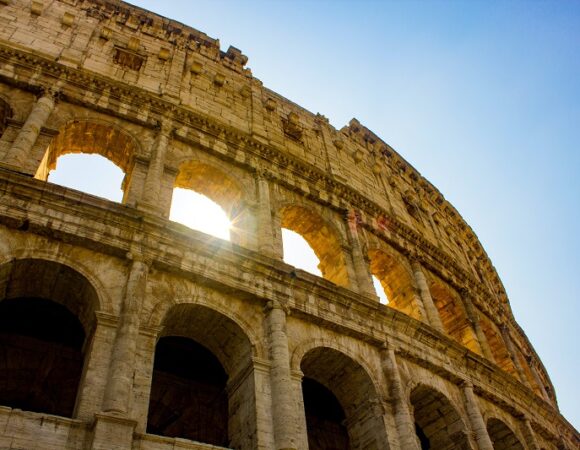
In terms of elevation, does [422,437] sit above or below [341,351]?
below

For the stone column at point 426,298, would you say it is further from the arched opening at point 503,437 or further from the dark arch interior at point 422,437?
the arched opening at point 503,437

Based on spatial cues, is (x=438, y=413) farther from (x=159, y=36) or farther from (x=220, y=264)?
(x=159, y=36)

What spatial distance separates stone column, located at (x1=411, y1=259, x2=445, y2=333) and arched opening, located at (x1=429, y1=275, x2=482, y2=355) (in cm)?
88

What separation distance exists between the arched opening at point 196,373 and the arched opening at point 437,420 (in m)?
4.04

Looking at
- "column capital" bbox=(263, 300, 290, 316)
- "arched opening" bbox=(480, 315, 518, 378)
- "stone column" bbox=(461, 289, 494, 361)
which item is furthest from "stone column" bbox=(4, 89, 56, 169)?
"arched opening" bbox=(480, 315, 518, 378)

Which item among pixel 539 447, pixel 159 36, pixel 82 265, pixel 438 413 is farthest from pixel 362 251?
pixel 159 36

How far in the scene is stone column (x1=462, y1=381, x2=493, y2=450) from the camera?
10.9m

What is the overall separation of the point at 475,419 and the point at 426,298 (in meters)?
3.53

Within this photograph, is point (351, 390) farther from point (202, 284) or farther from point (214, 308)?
point (202, 284)

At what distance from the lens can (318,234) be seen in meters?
13.7

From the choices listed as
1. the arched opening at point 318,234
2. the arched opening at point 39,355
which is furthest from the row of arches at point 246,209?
the arched opening at point 39,355

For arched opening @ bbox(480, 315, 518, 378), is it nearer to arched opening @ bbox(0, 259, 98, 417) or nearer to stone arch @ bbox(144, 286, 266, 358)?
stone arch @ bbox(144, 286, 266, 358)

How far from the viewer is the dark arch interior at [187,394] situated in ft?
35.2

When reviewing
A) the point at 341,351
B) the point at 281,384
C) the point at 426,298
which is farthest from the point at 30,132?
the point at 426,298
